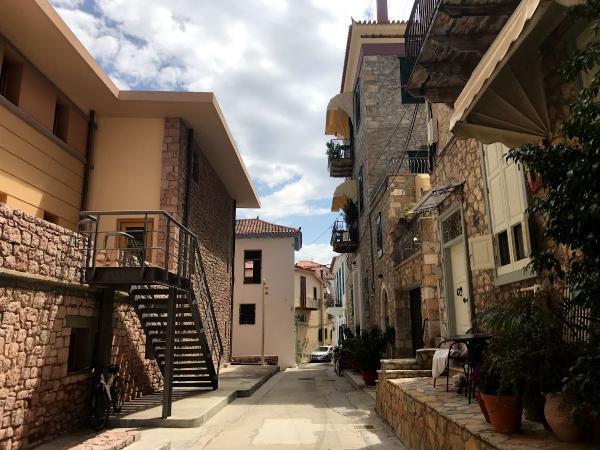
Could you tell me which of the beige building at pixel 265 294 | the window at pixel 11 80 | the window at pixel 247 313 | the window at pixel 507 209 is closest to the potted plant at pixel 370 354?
the window at pixel 507 209

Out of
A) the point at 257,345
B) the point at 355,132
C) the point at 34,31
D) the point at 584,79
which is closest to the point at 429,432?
the point at 584,79

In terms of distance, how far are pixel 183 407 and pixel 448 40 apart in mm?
7559

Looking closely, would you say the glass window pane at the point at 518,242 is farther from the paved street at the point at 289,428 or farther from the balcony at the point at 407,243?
the balcony at the point at 407,243

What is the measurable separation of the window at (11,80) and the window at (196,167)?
513 cm

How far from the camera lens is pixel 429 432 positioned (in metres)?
4.96

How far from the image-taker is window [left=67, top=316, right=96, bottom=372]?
7.49 metres

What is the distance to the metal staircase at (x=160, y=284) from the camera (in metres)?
7.43

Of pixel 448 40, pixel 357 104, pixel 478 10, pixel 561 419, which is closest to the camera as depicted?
pixel 561 419

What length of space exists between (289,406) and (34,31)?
28.9 feet

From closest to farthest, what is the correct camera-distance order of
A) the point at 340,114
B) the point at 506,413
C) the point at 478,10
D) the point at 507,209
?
the point at 506,413
the point at 507,209
the point at 478,10
the point at 340,114

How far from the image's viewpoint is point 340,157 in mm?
22516

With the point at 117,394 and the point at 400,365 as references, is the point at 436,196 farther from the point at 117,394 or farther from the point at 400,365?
the point at 117,394

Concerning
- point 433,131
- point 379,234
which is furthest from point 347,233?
point 433,131

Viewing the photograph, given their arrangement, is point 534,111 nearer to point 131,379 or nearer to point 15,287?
point 15,287
